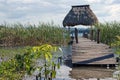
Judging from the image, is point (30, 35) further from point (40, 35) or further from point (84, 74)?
point (84, 74)

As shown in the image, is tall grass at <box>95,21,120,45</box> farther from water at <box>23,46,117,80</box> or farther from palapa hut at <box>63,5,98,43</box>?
water at <box>23,46,117,80</box>

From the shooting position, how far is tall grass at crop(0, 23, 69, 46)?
3303 cm

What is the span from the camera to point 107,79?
511 inches

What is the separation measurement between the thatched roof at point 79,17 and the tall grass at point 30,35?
3.79 ft

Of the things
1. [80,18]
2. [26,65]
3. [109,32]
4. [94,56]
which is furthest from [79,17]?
[26,65]

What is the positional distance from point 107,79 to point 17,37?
21154mm

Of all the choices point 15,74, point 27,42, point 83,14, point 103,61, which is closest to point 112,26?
point 83,14

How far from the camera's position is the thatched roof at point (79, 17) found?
34.0 metres

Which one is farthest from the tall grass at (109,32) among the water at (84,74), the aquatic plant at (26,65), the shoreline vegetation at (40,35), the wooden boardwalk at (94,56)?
the aquatic plant at (26,65)

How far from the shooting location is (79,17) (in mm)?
34250

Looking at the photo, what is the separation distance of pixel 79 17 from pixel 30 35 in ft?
15.8

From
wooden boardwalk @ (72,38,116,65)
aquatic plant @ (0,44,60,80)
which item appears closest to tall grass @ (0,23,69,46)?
wooden boardwalk @ (72,38,116,65)

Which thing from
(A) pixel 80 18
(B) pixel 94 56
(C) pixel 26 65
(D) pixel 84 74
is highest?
(A) pixel 80 18

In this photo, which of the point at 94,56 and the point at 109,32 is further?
the point at 109,32
